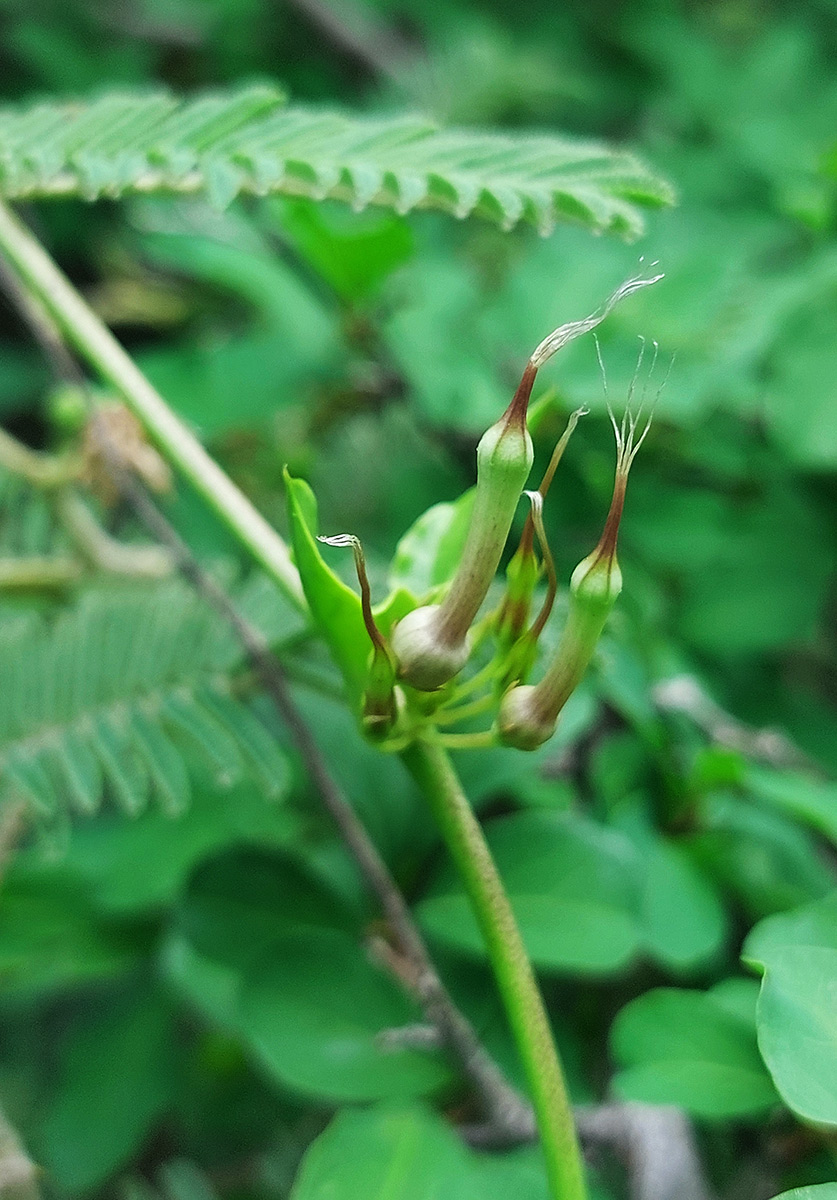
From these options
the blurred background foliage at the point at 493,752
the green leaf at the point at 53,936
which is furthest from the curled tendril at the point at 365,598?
the green leaf at the point at 53,936

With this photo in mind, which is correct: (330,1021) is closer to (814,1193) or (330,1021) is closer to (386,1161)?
(386,1161)

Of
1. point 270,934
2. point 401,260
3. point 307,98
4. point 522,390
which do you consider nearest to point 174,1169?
point 270,934

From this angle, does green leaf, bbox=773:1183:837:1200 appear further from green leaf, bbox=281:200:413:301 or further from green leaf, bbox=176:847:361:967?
green leaf, bbox=281:200:413:301

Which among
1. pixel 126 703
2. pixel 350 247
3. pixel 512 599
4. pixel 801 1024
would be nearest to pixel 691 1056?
pixel 801 1024

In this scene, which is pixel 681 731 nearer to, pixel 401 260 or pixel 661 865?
pixel 661 865

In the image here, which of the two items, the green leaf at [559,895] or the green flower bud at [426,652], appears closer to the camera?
the green flower bud at [426,652]

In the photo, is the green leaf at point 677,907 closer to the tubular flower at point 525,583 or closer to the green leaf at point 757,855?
the green leaf at point 757,855
